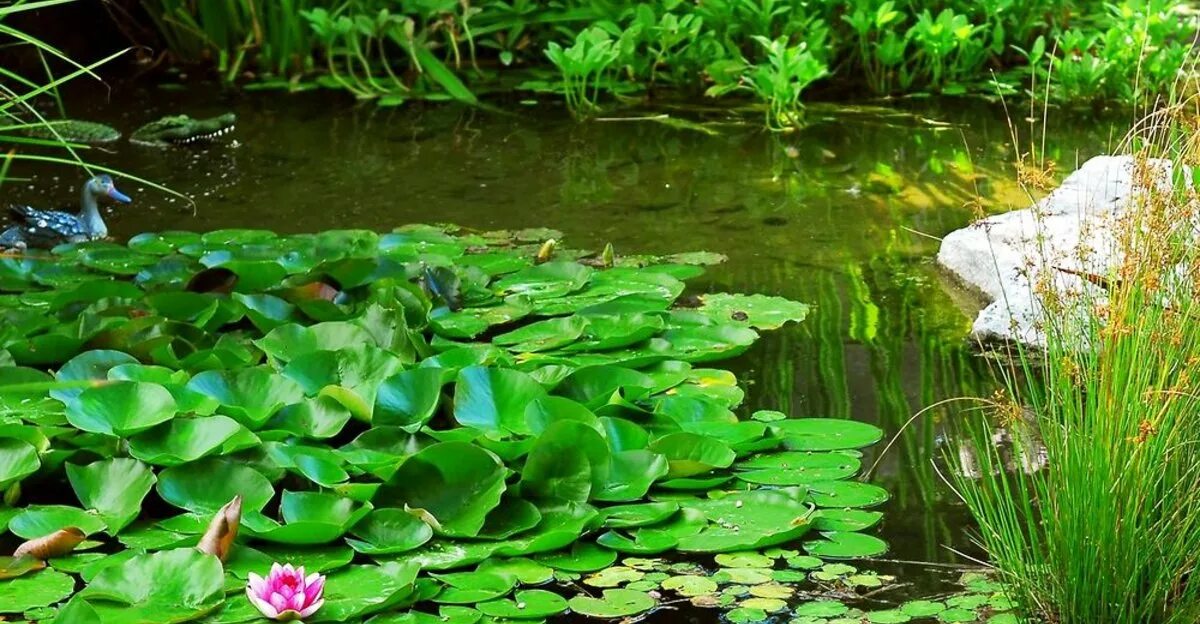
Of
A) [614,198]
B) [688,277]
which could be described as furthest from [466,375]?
[614,198]

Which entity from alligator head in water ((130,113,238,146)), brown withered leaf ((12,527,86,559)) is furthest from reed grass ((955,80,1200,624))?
alligator head in water ((130,113,238,146))

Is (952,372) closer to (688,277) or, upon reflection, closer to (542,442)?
(688,277)

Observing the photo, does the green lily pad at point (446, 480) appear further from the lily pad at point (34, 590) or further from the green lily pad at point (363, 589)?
the lily pad at point (34, 590)

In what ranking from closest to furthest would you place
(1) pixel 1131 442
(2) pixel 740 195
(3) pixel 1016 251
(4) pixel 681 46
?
1. (1) pixel 1131 442
2. (3) pixel 1016 251
3. (2) pixel 740 195
4. (4) pixel 681 46

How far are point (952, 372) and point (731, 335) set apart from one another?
0.51 meters

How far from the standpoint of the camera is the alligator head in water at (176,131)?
565cm

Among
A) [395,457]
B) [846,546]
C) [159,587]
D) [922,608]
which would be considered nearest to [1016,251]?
[846,546]

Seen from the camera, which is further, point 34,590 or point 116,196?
point 116,196

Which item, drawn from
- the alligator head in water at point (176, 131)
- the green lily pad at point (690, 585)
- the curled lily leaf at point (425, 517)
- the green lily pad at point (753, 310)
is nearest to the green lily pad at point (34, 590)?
the curled lily leaf at point (425, 517)

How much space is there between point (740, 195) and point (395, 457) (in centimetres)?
253

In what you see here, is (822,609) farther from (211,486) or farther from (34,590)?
(34,590)

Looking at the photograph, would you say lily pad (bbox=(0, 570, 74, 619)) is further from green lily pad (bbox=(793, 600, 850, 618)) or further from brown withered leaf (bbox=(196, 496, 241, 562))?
green lily pad (bbox=(793, 600, 850, 618))

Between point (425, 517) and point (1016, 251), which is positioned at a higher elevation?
point (1016, 251)

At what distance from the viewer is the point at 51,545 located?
2424mm
